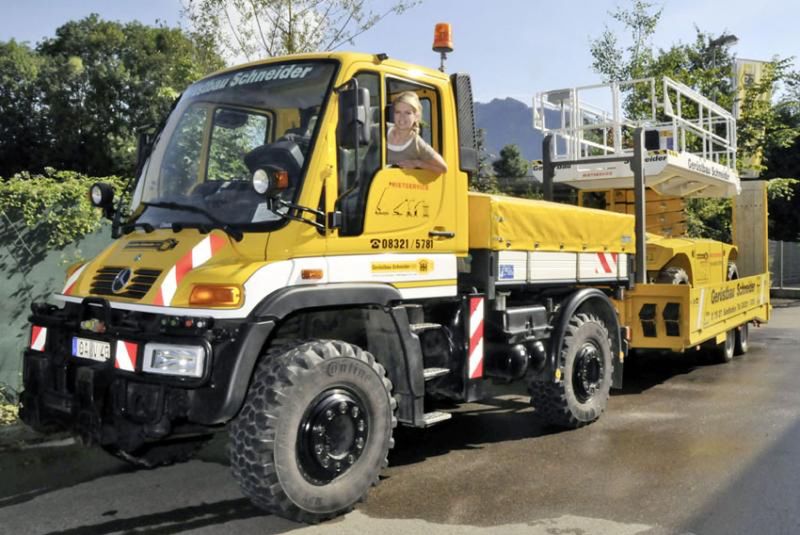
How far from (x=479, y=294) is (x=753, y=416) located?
10.8 feet

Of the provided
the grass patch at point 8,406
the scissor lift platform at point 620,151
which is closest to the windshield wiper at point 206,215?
the grass patch at point 8,406

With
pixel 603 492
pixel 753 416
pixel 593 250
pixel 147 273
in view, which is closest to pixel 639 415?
pixel 753 416

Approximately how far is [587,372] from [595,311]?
740mm

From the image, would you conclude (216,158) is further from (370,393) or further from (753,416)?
(753,416)

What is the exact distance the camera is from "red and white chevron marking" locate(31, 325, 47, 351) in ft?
15.3

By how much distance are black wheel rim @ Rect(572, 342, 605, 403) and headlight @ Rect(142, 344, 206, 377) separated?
12.2 feet

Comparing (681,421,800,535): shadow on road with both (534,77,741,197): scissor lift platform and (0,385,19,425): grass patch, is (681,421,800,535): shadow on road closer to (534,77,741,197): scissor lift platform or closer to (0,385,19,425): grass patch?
(534,77,741,197): scissor lift platform

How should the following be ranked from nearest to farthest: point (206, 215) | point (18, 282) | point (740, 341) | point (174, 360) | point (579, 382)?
point (174, 360), point (206, 215), point (579, 382), point (18, 282), point (740, 341)

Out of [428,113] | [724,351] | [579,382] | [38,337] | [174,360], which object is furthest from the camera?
[724,351]

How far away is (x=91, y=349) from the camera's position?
431cm

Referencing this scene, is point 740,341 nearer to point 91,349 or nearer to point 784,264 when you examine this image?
point 91,349

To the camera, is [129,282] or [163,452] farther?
[163,452]

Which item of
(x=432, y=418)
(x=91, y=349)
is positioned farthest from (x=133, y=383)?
(x=432, y=418)

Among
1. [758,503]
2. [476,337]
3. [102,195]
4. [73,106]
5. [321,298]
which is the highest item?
[73,106]
